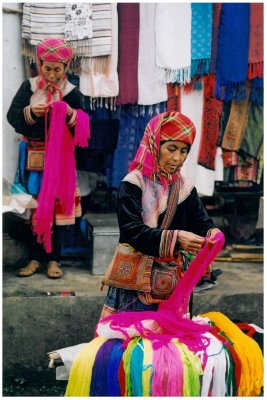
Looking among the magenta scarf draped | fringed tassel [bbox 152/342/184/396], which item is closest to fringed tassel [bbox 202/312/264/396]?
fringed tassel [bbox 152/342/184/396]

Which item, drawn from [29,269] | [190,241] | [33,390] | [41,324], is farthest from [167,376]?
[29,269]

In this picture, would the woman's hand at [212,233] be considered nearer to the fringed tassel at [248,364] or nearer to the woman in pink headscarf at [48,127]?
the fringed tassel at [248,364]

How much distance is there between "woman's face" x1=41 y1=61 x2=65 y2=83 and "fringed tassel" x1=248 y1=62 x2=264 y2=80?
1603mm

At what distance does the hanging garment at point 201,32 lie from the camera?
17.8ft

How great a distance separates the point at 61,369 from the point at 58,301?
1.45 meters

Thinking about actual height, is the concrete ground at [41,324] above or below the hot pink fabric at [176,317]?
below

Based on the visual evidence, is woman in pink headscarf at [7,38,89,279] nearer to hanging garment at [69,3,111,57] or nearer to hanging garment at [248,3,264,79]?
hanging garment at [69,3,111,57]

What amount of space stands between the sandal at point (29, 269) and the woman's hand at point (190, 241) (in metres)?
2.54

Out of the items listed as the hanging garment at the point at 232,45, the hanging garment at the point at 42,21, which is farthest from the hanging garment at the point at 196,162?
the hanging garment at the point at 42,21

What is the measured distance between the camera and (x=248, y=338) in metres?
3.40

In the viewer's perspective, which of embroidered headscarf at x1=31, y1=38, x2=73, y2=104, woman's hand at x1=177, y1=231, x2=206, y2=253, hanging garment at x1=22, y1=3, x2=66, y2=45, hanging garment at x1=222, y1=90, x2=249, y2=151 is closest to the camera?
woman's hand at x1=177, y1=231, x2=206, y2=253

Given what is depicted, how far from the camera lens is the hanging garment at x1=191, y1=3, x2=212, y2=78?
17.8 ft

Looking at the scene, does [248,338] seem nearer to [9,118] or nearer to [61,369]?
[61,369]

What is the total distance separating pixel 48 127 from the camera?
16.8 feet
